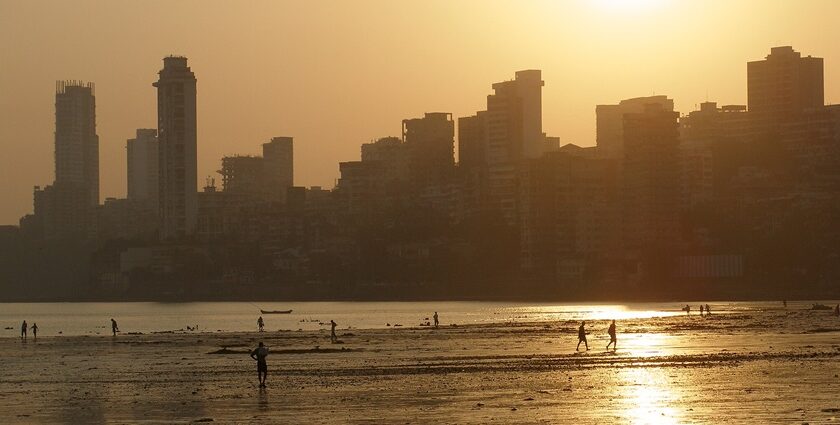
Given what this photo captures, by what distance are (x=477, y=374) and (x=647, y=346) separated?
23.2 m

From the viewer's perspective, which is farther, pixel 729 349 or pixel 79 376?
pixel 729 349

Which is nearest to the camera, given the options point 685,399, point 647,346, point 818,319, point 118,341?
point 685,399

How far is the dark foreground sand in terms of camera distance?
153 ft

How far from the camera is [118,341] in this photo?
110m

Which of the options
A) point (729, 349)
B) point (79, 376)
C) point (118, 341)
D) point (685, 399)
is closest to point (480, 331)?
point (118, 341)

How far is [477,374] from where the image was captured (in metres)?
62.6

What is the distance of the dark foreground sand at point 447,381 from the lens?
1839 inches

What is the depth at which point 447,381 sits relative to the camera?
59.1 m

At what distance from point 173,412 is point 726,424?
17.9 metres

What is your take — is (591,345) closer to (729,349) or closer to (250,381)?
(729,349)

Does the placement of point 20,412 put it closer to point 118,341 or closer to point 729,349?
point 729,349

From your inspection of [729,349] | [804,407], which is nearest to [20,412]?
[804,407]

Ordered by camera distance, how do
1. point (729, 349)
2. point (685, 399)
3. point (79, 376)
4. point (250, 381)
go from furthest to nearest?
point (729, 349), point (79, 376), point (250, 381), point (685, 399)

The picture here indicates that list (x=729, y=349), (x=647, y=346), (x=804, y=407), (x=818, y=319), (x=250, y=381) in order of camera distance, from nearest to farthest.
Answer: (x=804, y=407) < (x=250, y=381) < (x=729, y=349) < (x=647, y=346) < (x=818, y=319)
